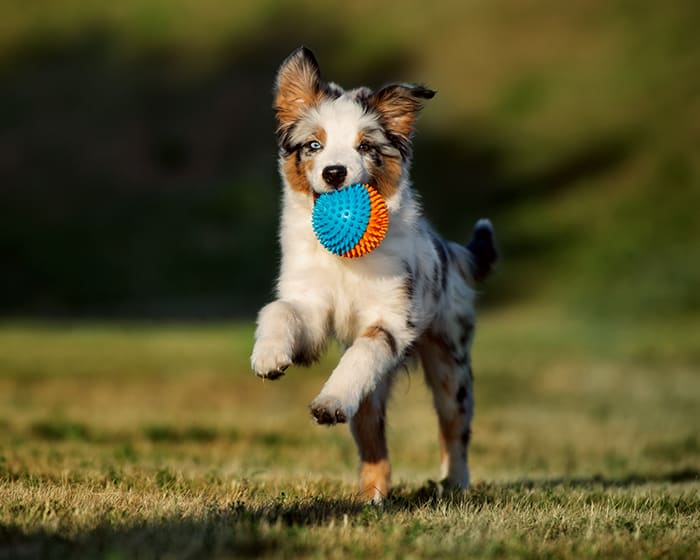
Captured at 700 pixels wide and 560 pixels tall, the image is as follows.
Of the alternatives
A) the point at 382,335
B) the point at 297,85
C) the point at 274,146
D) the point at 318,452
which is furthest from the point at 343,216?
the point at 274,146

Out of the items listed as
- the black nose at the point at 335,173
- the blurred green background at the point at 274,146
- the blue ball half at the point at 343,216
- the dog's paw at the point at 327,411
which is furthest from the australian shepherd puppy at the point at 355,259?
the blurred green background at the point at 274,146

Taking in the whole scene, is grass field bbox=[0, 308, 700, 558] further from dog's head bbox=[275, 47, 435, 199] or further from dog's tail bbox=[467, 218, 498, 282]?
dog's head bbox=[275, 47, 435, 199]

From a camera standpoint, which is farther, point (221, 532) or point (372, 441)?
point (372, 441)

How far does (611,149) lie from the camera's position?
1555 inches

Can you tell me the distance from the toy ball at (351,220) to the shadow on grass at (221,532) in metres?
1.60

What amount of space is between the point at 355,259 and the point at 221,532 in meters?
2.58

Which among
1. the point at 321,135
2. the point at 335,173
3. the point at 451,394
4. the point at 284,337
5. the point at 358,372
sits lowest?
the point at 451,394

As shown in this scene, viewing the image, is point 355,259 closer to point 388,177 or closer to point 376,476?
point 388,177

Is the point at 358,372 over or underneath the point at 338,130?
underneath

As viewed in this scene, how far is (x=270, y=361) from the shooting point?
257 inches

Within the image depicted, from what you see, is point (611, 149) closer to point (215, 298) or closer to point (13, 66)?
point (215, 298)

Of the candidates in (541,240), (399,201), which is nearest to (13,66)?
(541,240)

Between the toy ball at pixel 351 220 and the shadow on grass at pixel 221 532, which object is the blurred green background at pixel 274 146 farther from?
the shadow on grass at pixel 221 532

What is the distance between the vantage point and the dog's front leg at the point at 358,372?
638 cm
